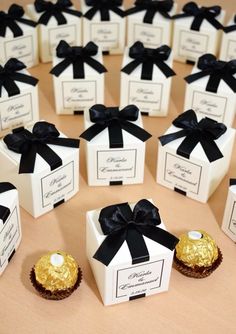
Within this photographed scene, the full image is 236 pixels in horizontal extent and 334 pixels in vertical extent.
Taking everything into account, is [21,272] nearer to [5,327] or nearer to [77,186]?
[5,327]

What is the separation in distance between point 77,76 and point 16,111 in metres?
0.23

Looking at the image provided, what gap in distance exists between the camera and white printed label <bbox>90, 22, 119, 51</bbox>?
7.45 ft

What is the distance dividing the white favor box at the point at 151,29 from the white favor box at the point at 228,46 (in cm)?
21

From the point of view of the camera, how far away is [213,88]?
1873mm

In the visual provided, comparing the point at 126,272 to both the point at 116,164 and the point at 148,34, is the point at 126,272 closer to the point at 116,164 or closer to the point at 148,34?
the point at 116,164

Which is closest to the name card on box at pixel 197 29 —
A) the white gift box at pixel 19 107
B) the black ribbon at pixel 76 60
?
the black ribbon at pixel 76 60

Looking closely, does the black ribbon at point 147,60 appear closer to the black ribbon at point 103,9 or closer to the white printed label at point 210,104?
the white printed label at point 210,104

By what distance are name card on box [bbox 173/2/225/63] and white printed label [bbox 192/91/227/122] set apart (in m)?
0.40

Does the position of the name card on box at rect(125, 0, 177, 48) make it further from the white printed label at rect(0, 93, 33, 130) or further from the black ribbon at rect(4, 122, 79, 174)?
the black ribbon at rect(4, 122, 79, 174)

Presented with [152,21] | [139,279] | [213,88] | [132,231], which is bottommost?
[139,279]

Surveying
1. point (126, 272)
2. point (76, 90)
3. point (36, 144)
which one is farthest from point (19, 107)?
point (126, 272)

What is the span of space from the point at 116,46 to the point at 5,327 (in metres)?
1.33

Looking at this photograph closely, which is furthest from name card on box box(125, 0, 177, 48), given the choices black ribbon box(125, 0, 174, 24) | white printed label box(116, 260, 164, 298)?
white printed label box(116, 260, 164, 298)

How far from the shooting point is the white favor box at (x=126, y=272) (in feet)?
4.40
